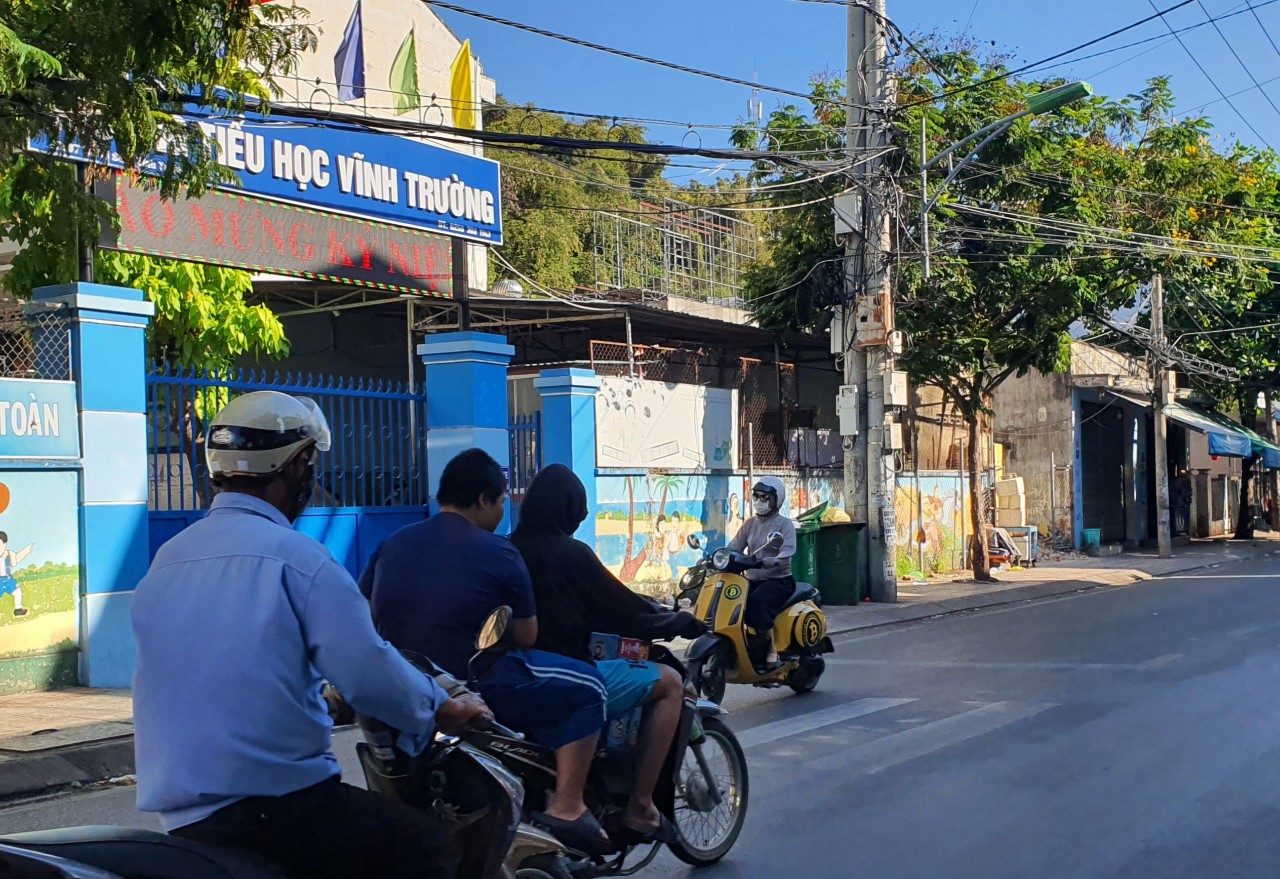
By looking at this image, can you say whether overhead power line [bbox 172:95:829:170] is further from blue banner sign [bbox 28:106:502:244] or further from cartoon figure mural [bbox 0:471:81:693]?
cartoon figure mural [bbox 0:471:81:693]

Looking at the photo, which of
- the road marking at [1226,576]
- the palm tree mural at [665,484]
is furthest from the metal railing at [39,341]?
the road marking at [1226,576]

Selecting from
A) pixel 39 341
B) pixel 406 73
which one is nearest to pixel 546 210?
pixel 406 73

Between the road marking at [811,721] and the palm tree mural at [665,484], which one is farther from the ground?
the palm tree mural at [665,484]

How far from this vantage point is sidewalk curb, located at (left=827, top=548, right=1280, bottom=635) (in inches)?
601

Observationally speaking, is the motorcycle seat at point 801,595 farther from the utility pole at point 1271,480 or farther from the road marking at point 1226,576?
the utility pole at point 1271,480

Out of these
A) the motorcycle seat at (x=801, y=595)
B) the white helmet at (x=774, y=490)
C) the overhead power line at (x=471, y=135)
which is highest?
the overhead power line at (x=471, y=135)

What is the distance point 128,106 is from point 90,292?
3.10 metres

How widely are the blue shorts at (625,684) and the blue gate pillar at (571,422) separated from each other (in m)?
9.78

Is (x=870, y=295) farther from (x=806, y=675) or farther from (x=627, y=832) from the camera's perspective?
(x=627, y=832)

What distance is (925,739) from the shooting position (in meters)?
7.77

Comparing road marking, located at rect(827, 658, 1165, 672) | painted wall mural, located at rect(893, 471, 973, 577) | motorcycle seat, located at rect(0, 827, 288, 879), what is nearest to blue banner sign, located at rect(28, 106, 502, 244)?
road marking, located at rect(827, 658, 1165, 672)

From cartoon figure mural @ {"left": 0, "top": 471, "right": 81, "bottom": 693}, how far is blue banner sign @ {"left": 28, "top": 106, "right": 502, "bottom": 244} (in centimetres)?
276

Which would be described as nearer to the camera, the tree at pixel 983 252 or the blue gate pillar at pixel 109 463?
the blue gate pillar at pixel 109 463

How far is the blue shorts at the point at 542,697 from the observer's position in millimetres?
4211
